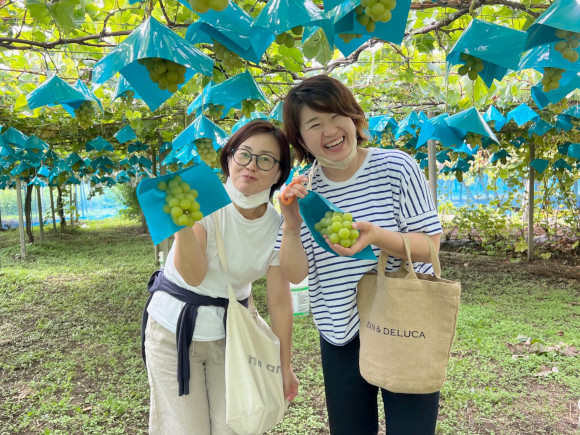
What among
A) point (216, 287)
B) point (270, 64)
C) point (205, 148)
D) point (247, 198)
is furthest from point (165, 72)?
Answer: point (205, 148)

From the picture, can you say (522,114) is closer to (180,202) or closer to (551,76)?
(551,76)

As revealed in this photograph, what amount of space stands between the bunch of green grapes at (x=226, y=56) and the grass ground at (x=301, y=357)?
7.72 feet

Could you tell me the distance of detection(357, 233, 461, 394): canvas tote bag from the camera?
1.31 meters

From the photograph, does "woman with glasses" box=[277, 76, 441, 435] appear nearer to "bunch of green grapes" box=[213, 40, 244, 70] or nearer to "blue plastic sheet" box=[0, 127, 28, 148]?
"bunch of green grapes" box=[213, 40, 244, 70]

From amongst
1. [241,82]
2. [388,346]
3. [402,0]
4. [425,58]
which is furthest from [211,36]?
[425,58]

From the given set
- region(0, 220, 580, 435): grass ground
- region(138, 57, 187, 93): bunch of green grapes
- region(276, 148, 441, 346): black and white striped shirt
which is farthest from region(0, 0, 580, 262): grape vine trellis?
region(0, 220, 580, 435): grass ground

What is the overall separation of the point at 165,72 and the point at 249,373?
1036 millimetres

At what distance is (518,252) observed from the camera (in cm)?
850

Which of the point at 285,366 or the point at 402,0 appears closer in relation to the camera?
the point at 402,0

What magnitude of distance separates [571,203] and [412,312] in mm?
8647

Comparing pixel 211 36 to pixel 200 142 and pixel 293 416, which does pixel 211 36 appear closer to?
pixel 200 142

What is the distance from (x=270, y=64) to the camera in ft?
9.12

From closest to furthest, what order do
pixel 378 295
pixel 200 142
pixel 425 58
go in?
pixel 378 295 < pixel 200 142 < pixel 425 58

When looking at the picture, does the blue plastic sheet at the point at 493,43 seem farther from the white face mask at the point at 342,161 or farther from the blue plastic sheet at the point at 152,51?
the blue plastic sheet at the point at 152,51
